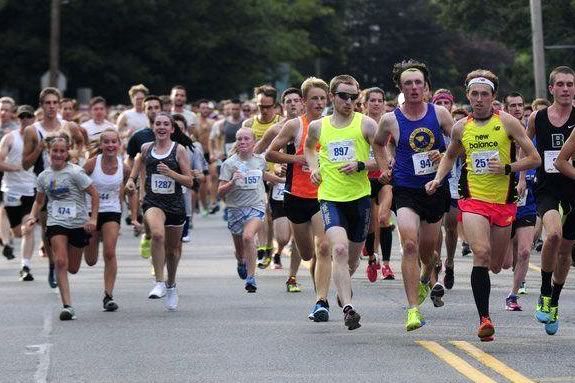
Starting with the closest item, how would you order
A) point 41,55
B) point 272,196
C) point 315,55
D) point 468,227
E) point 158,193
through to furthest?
point 468,227 → point 158,193 → point 272,196 → point 41,55 → point 315,55

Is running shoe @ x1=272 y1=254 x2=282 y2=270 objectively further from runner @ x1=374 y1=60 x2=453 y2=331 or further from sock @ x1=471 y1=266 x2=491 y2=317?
sock @ x1=471 y1=266 x2=491 y2=317

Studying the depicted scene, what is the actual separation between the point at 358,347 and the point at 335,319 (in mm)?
2050

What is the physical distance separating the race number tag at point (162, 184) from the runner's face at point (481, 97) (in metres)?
4.00

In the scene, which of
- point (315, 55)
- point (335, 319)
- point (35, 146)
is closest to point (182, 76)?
point (315, 55)

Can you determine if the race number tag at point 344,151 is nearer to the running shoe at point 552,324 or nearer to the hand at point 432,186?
the hand at point 432,186

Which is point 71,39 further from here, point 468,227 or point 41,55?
point 468,227

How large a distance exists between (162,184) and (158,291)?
1.14m

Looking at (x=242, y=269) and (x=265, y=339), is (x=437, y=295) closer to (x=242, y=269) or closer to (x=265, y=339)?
(x=265, y=339)

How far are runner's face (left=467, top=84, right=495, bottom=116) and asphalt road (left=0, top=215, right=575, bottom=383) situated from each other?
1.55 metres

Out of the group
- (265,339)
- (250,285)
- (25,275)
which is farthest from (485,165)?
(25,275)

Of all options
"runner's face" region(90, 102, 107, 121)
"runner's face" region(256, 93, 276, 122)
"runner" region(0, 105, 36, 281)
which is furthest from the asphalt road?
"runner's face" region(90, 102, 107, 121)

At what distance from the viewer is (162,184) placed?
53.4 ft

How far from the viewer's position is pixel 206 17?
72.4 meters

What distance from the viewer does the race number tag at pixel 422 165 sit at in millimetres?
13523
